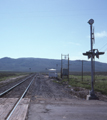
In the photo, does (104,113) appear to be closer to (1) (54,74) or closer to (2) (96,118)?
(2) (96,118)

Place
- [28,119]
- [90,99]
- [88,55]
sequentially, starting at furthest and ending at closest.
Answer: [88,55] < [90,99] < [28,119]

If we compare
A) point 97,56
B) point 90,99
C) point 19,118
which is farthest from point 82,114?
point 97,56

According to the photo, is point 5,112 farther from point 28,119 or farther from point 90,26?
point 90,26

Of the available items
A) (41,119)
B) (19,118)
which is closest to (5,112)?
(19,118)

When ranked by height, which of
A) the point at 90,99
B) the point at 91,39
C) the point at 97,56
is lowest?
the point at 90,99

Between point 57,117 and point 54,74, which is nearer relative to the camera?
point 57,117

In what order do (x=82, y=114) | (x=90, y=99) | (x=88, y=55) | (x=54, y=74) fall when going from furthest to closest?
(x=54, y=74), (x=88, y=55), (x=90, y=99), (x=82, y=114)

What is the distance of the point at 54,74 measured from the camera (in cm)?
5172

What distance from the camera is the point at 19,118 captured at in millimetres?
7465

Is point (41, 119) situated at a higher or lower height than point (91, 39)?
lower

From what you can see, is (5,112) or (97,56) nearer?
(5,112)

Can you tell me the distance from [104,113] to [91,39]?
670 centimetres

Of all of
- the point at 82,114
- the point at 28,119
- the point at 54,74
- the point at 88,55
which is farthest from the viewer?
the point at 54,74

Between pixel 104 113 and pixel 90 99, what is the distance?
4.55 metres
